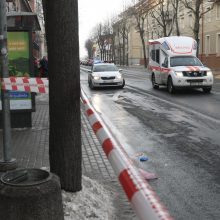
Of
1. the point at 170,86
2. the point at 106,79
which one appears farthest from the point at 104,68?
the point at 170,86

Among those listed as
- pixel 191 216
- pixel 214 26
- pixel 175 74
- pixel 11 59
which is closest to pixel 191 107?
pixel 175 74

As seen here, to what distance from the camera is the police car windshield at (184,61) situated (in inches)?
848

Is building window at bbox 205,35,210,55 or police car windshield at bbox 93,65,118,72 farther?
building window at bbox 205,35,210,55

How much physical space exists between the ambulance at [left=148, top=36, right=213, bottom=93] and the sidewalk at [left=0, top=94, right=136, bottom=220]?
981cm

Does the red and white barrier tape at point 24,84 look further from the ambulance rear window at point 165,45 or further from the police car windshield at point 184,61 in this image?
the ambulance rear window at point 165,45

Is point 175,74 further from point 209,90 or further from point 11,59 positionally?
point 11,59

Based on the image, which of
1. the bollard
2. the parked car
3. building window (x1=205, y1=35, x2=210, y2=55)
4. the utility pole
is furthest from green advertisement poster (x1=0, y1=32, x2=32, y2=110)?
building window (x1=205, y1=35, x2=210, y2=55)

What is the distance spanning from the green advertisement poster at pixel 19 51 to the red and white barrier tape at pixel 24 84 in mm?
4496

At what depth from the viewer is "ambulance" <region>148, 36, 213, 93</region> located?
20.6 meters

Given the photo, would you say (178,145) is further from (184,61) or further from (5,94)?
(184,61)

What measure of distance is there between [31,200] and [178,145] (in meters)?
5.60

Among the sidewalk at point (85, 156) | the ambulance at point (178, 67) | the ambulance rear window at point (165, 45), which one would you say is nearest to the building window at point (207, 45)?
the ambulance at point (178, 67)

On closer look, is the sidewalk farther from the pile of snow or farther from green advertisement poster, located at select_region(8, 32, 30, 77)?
green advertisement poster, located at select_region(8, 32, 30, 77)

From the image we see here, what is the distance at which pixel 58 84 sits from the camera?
492 centimetres
